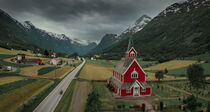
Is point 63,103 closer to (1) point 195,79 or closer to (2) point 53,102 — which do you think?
(2) point 53,102

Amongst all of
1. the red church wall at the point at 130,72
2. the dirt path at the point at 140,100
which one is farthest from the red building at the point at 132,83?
the dirt path at the point at 140,100

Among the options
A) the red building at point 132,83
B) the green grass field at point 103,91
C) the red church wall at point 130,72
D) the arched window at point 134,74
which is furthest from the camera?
the arched window at point 134,74

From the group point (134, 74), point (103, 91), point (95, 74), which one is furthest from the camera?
point (95, 74)

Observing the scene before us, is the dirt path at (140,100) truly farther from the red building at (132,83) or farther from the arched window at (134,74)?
the arched window at (134,74)

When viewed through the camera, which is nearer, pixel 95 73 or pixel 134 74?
pixel 134 74

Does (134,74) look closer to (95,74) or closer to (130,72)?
(130,72)

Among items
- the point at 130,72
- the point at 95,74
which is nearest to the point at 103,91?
the point at 130,72

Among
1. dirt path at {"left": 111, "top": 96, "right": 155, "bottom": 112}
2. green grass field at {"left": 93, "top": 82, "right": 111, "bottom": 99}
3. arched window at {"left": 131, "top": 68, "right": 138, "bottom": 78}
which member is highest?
arched window at {"left": 131, "top": 68, "right": 138, "bottom": 78}

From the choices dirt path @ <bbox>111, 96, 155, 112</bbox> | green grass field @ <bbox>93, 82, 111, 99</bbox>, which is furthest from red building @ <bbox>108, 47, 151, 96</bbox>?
green grass field @ <bbox>93, 82, 111, 99</bbox>

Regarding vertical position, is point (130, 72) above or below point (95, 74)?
above

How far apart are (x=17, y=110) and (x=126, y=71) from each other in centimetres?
3339

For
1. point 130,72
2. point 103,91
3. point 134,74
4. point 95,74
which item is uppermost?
point 130,72

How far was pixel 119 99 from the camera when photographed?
42.9 metres

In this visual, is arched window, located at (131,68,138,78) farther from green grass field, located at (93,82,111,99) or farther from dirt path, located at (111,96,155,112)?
green grass field, located at (93,82,111,99)
